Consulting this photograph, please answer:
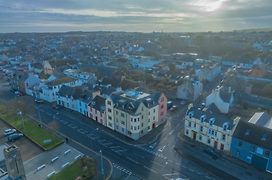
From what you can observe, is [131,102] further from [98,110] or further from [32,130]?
[32,130]

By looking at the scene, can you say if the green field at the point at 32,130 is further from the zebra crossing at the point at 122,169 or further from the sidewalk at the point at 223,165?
the sidewalk at the point at 223,165

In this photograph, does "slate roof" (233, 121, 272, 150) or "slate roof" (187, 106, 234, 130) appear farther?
"slate roof" (187, 106, 234, 130)

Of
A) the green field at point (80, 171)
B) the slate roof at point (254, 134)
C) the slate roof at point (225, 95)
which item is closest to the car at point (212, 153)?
the slate roof at point (254, 134)

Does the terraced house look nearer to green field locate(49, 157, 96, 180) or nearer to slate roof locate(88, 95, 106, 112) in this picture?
slate roof locate(88, 95, 106, 112)

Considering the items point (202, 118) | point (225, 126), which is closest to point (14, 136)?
point (202, 118)

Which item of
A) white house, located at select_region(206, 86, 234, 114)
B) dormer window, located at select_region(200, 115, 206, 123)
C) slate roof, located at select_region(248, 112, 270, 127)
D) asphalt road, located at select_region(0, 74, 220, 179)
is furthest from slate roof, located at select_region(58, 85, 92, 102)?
slate roof, located at select_region(248, 112, 270, 127)
